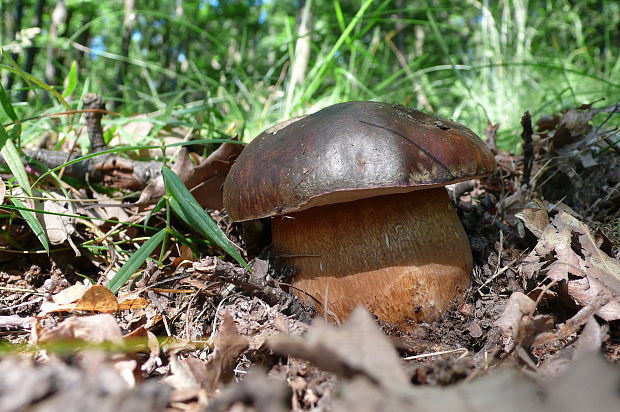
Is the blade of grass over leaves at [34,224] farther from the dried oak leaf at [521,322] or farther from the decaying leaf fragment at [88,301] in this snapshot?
the dried oak leaf at [521,322]

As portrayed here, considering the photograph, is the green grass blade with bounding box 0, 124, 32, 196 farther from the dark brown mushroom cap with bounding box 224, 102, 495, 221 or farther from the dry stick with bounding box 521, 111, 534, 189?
the dry stick with bounding box 521, 111, 534, 189

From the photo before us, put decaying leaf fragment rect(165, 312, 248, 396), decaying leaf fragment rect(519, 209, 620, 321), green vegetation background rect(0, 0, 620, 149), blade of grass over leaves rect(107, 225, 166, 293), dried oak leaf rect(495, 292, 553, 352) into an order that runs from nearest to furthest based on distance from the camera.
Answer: decaying leaf fragment rect(165, 312, 248, 396)
dried oak leaf rect(495, 292, 553, 352)
decaying leaf fragment rect(519, 209, 620, 321)
blade of grass over leaves rect(107, 225, 166, 293)
green vegetation background rect(0, 0, 620, 149)

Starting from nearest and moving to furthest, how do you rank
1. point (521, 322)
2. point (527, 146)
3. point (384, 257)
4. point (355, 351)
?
point (355, 351)
point (521, 322)
point (384, 257)
point (527, 146)

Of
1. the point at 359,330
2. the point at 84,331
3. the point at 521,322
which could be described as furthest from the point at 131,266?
the point at 521,322

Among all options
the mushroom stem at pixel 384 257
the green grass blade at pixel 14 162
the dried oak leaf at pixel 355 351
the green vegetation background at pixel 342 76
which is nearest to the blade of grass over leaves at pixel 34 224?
the green grass blade at pixel 14 162

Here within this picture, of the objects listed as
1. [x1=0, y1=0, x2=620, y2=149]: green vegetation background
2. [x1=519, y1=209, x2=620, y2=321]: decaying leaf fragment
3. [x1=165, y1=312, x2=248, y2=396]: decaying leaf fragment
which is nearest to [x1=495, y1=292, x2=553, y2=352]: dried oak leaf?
[x1=519, y1=209, x2=620, y2=321]: decaying leaf fragment

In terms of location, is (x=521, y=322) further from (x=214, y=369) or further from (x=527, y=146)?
(x=527, y=146)

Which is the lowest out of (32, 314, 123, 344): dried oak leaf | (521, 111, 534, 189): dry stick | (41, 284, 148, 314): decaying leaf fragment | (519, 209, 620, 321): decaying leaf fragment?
(41, 284, 148, 314): decaying leaf fragment

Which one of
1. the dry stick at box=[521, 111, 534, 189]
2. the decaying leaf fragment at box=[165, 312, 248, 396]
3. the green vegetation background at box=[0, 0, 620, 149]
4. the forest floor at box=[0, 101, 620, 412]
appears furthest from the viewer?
the green vegetation background at box=[0, 0, 620, 149]
